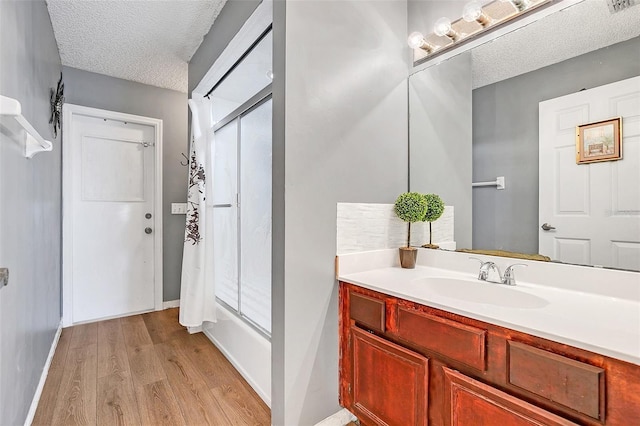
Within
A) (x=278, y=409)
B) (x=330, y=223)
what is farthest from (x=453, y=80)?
(x=278, y=409)

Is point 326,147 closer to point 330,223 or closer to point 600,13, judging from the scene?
point 330,223

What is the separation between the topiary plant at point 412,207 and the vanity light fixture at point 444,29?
84cm

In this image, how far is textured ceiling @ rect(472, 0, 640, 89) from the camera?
3.78 ft

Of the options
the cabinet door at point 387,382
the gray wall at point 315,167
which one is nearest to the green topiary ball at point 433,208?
the gray wall at point 315,167

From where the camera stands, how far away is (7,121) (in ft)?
3.82

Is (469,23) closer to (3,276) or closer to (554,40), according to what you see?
(554,40)

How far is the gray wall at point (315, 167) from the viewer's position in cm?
136

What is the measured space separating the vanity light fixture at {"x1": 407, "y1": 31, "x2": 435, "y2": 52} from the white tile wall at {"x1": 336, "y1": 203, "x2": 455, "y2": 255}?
2.95 feet

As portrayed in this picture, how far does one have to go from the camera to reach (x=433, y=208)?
1.69 metres

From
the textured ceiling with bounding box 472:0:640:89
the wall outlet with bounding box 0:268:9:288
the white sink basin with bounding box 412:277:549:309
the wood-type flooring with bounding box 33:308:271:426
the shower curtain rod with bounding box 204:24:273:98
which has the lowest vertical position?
the wood-type flooring with bounding box 33:308:271:426

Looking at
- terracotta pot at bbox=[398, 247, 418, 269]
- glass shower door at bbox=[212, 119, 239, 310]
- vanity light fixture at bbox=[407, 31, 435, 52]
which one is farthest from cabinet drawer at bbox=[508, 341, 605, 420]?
glass shower door at bbox=[212, 119, 239, 310]

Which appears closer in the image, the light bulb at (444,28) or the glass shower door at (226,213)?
the light bulb at (444,28)

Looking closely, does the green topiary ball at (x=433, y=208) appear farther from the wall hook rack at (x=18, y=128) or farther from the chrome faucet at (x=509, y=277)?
the wall hook rack at (x=18, y=128)

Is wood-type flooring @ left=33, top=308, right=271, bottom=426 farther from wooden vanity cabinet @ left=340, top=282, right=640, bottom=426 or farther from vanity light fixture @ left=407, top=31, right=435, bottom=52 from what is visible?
vanity light fixture @ left=407, top=31, right=435, bottom=52
